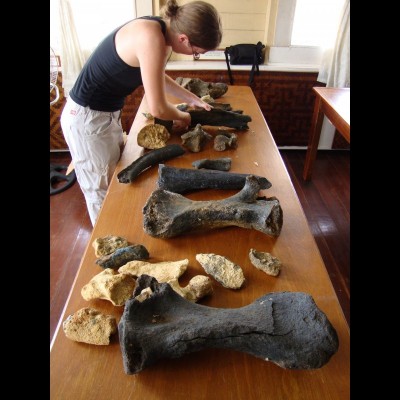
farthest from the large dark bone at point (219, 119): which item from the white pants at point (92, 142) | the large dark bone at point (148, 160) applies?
the white pants at point (92, 142)

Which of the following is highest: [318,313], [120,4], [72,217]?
[120,4]

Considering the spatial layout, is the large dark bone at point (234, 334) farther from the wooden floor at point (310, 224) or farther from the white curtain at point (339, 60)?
the white curtain at point (339, 60)

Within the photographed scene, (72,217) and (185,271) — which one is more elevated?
(185,271)

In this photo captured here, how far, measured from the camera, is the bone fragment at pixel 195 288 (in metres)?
1.00

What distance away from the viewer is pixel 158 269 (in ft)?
3.58

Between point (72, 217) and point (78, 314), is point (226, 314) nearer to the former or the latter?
point (78, 314)

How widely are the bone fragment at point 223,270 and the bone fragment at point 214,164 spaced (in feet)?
2.10

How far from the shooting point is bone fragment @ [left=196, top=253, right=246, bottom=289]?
3.46ft

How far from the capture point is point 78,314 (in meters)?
0.93

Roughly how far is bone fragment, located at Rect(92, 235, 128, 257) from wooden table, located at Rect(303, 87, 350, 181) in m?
1.77

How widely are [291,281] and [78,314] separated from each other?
0.64 meters

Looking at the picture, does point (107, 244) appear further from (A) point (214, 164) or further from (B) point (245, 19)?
(B) point (245, 19)

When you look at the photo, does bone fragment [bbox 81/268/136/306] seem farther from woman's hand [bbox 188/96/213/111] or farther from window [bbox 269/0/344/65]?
window [bbox 269/0/344/65]

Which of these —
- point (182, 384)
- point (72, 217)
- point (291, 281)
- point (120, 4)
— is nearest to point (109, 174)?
point (72, 217)
